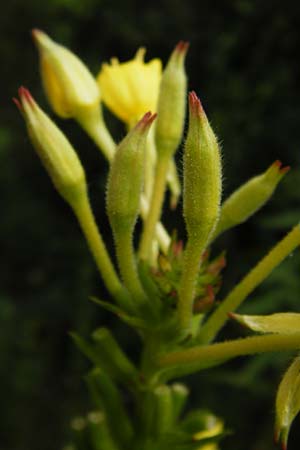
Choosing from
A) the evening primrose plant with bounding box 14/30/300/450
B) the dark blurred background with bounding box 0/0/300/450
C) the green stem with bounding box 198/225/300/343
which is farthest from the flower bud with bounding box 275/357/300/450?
the dark blurred background with bounding box 0/0/300/450

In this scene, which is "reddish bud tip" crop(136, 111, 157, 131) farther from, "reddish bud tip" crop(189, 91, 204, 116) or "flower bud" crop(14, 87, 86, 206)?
"flower bud" crop(14, 87, 86, 206)

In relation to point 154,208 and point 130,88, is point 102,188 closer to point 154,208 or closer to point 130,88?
point 130,88

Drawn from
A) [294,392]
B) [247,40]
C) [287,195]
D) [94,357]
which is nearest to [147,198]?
[94,357]

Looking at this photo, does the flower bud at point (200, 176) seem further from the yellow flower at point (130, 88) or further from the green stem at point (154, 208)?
the yellow flower at point (130, 88)

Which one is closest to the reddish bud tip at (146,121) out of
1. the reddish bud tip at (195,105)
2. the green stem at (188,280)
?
the reddish bud tip at (195,105)

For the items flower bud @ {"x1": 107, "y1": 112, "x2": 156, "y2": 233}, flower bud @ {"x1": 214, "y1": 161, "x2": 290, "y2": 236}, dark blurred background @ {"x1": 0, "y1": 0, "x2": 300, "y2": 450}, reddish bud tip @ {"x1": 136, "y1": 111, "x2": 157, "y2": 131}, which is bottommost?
dark blurred background @ {"x1": 0, "y1": 0, "x2": 300, "y2": 450}

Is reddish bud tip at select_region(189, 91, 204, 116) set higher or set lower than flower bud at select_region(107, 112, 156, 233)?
higher
